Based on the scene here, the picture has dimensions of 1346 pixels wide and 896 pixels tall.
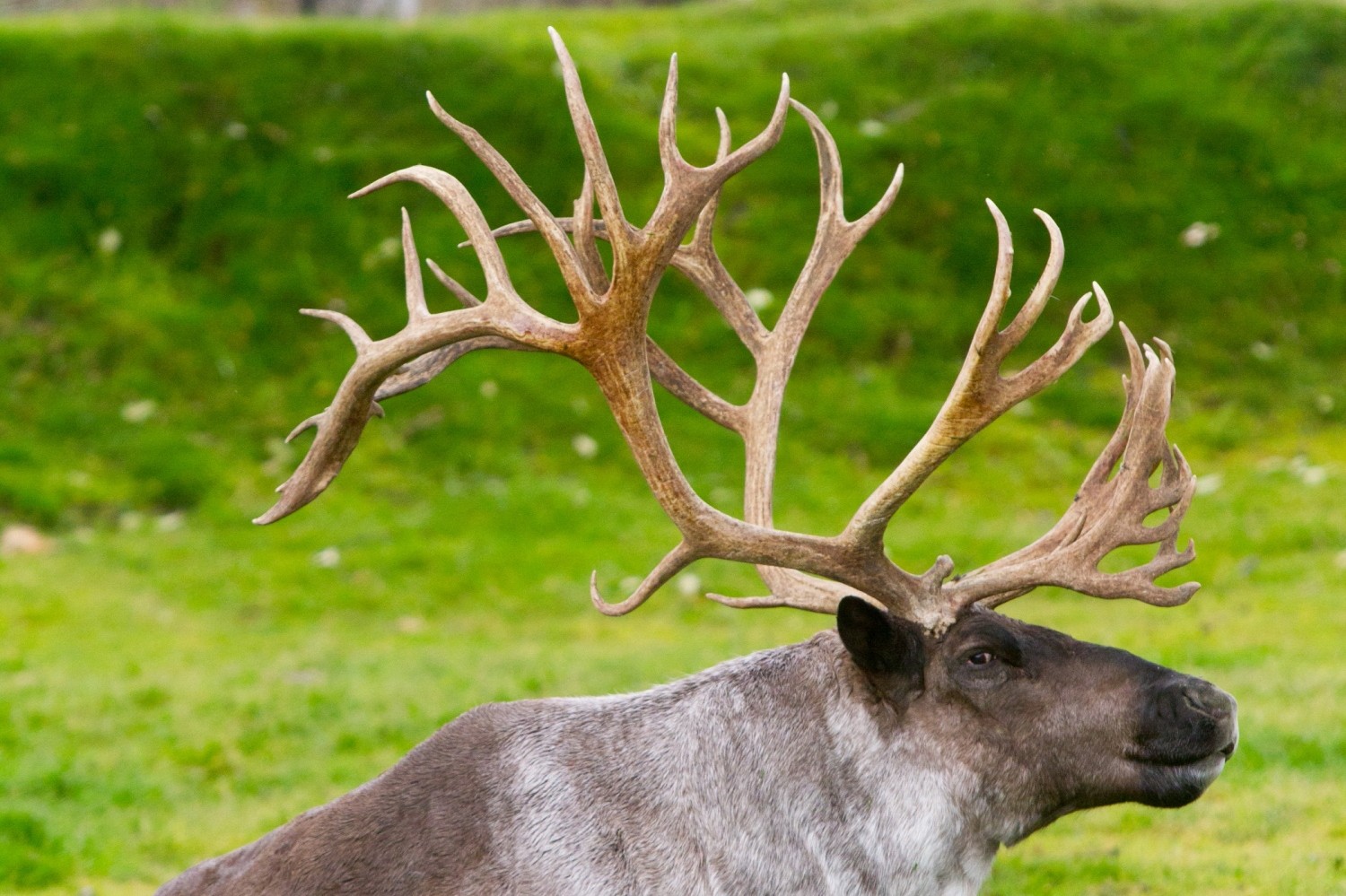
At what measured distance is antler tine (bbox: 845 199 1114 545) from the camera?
4949mm

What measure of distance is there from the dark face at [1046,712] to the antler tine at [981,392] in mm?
385

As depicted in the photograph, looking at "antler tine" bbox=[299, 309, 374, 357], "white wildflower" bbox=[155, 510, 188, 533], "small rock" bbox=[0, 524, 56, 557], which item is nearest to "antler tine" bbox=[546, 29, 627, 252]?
"antler tine" bbox=[299, 309, 374, 357]

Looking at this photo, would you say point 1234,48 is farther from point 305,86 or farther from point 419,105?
point 305,86

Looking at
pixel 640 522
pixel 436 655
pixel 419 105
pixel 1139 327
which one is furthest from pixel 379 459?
pixel 1139 327

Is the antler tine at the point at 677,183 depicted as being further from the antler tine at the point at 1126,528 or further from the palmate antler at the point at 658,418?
the antler tine at the point at 1126,528

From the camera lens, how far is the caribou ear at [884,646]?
4.86 meters

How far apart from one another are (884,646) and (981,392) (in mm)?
861

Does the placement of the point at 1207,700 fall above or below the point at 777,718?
above

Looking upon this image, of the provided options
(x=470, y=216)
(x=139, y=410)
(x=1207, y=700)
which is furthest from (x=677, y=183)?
(x=139, y=410)

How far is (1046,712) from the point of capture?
16.0ft

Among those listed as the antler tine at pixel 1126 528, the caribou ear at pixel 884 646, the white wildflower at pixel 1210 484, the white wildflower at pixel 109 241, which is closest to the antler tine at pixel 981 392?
the antler tine at pixel 1126 528

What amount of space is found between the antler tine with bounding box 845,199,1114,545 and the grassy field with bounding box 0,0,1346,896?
274 centimetres

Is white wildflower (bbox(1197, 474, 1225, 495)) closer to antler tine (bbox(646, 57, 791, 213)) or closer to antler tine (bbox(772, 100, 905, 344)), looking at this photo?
antler tine (bbox(772, 100, 905, 344))

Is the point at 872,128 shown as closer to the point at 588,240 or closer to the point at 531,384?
the point at 531,384
